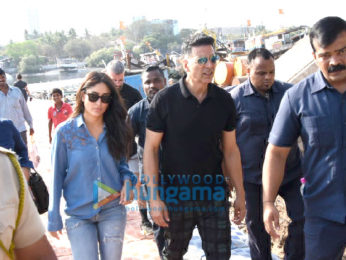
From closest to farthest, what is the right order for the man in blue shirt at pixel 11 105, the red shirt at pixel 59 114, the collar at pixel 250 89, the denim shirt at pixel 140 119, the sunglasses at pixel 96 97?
the sunglasses at pixel 96 97 < the collar at pixel 250 89 < the denim shirt at pixel 140 119 < the man in blue shirt at pixel 11 105 < the red shirt at pixel 59 114

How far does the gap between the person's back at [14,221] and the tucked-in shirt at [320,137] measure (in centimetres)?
149

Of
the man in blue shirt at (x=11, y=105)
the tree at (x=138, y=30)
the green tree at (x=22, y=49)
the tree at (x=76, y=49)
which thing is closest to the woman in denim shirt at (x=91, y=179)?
the man in blue shirt at (x=11, y=105)

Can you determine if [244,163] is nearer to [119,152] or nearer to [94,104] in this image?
[119,152]

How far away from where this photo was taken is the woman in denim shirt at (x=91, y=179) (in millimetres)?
2572

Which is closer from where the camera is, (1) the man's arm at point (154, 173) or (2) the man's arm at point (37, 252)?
(2) the man's arm at point (37, 252)

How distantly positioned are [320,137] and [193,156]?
856 millimetres

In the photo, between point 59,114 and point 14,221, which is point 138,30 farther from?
point 14,221

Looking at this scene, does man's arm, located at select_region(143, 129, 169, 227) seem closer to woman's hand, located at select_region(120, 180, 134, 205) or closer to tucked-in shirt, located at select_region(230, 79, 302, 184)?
woman's hand, located at select_region(120, 180, 134, 205)

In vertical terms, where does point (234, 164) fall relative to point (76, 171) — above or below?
below

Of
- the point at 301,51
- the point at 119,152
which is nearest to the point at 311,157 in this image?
the point at 119,152

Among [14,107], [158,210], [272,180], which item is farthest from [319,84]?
[14,107]

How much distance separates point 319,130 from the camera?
7.08 ft

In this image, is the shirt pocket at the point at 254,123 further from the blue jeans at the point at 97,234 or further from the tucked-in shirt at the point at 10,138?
the tucked-in shirt at the point at 10,138

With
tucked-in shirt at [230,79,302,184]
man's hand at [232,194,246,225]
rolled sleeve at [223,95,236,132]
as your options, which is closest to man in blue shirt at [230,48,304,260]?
tucked-in shirt at [230,79,302,184]
